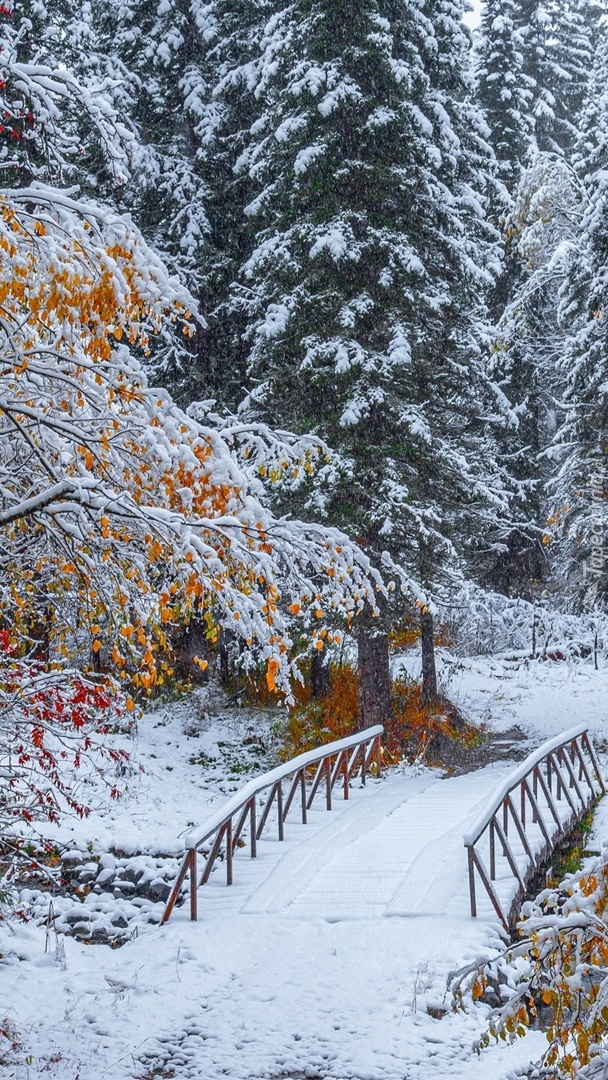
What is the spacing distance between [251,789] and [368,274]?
844 centimetres

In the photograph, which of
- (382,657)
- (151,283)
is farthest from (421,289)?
(151,283)

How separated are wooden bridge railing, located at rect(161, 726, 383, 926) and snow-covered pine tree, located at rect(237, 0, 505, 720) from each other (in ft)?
5.49

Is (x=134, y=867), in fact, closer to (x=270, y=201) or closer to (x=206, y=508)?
(x=206, y=508)

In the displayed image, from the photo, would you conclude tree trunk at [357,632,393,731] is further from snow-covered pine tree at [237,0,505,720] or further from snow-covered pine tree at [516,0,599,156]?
snow-covered pine tree at [516,0,599,156]

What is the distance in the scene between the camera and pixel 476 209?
16078 millimetres

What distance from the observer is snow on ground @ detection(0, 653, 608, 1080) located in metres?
6.55

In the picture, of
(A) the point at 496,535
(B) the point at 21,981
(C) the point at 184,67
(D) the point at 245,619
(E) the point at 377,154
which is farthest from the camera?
(A) the point at 496,535

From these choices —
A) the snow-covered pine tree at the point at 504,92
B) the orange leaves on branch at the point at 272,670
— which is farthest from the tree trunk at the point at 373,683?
the snow-covered pine tree at the point at 504,92

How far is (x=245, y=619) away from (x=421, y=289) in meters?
10.9

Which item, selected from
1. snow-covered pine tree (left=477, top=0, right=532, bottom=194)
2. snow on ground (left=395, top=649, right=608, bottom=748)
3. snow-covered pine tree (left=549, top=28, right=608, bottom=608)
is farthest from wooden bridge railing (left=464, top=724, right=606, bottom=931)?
snow-covered pine tree (left=477, top=0, right=532, bottom=194)

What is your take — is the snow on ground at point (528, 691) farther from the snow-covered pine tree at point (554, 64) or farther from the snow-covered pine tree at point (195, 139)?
the snow-covered pine tree at point (554, 64)

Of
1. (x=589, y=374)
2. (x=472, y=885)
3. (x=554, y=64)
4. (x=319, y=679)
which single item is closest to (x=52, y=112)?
(x=472, y=885)

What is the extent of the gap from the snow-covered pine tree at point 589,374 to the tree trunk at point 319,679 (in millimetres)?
4648

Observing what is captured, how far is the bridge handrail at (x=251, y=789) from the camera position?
8.72 metres
